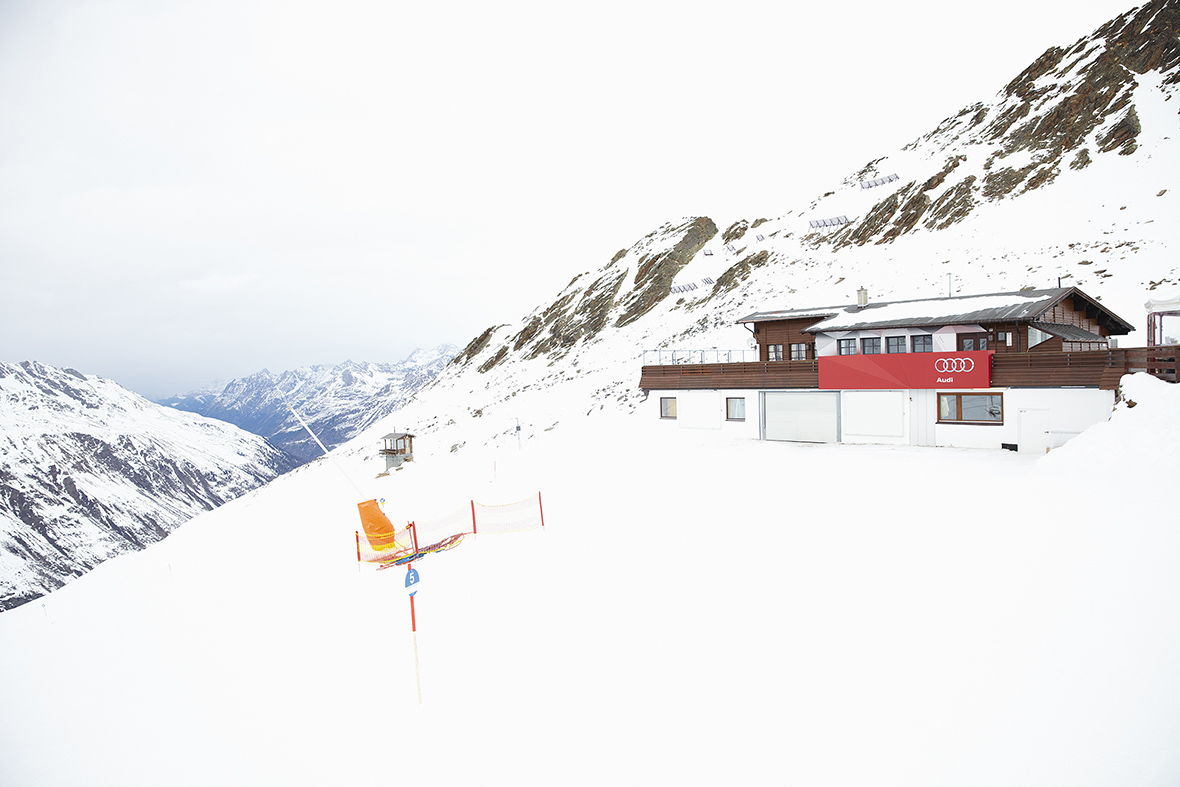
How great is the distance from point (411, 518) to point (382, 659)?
12760mm

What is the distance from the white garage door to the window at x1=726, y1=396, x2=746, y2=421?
4.03 ft

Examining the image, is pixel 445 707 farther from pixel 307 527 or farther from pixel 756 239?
pixel 756 239

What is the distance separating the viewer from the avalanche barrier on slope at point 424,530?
628 inches

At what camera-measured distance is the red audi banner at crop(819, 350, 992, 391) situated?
68.9 feet

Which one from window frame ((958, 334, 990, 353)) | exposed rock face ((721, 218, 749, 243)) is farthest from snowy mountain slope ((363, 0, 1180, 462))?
window frame ((958, 334, 990, 353))

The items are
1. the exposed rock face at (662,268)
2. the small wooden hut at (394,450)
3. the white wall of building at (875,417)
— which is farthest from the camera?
the exposed rock face at (662,268)

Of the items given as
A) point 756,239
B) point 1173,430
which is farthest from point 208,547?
point 756,239

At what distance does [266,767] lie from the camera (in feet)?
25.1

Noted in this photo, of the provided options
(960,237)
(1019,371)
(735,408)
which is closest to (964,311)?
(1019,371)

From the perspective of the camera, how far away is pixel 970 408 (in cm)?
2183

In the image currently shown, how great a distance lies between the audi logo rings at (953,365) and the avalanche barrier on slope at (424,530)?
55.1 feet

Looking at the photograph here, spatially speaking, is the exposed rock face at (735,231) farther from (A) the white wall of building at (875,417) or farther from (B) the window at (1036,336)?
(B) the window at (1036,336)

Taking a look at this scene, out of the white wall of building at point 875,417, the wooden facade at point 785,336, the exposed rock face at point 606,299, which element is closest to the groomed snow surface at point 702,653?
the white wall of building at point 875,417

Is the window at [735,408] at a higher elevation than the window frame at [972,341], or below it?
below
